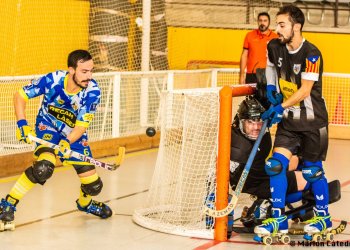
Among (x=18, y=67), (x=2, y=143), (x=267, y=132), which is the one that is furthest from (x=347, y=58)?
(x=267, y=132)

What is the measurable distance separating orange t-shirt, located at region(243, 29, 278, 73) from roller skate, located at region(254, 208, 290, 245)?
4.95 m

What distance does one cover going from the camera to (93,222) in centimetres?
710

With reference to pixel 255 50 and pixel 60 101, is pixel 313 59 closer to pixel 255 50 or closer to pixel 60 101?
pixel 60 101

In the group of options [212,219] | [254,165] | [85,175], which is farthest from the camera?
[85,175]

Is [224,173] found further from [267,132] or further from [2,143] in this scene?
[2,143]

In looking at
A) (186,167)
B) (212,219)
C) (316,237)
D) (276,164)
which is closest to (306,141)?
(276,164)

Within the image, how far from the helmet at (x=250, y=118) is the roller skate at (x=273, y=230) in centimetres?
60

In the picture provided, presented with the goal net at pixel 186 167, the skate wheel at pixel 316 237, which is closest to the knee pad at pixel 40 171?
the goal net at pixel 186 167

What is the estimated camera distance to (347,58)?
1442cm

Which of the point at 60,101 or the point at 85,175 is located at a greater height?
the point at 60,101

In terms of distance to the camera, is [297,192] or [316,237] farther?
Result: [297,192]

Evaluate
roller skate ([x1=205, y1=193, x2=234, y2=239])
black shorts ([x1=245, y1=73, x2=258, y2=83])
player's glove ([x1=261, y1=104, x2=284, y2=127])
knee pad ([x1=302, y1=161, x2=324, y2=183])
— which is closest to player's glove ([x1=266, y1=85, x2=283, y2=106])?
player's glove ([x1=261, y1=104, x2=284, y2=127])

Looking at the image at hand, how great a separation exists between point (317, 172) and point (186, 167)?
101 cm

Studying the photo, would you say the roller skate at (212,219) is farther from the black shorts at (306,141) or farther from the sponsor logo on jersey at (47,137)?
the sponsor logo on jersey at (47,137)
